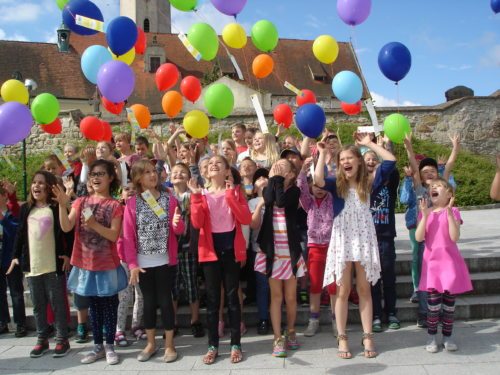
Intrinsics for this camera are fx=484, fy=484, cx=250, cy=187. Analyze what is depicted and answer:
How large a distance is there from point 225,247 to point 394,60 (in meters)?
3.16

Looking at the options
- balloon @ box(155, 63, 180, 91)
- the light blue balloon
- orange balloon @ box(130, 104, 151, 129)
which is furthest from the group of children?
balloon @ box(155, 63, 180, 91)

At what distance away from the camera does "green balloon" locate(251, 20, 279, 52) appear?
289 inches

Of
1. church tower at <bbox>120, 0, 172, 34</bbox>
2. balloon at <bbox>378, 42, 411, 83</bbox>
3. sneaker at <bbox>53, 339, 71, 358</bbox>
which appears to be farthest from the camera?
church tower at <bbox>120, 0, 172, 34</bbox>

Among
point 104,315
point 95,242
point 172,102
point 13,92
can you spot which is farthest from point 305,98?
point 104,315

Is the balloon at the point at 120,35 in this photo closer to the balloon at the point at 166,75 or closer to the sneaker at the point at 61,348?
the balloon at the point at 166,75

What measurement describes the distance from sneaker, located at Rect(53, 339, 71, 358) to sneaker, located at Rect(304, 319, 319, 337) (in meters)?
2.13

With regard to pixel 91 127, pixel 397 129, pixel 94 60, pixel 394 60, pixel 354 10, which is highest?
pixel 354 10

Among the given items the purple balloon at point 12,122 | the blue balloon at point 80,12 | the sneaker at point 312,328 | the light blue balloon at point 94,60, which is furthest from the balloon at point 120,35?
the sneaker at point 312,328

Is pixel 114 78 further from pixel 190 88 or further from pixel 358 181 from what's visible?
pixel 358 181

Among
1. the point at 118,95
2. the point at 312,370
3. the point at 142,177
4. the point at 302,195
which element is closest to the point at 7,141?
the point at 118,95

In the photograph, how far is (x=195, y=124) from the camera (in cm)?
623

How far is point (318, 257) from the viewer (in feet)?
14.7

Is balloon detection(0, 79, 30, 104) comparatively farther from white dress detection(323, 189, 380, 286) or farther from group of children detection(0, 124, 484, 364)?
white dress detection(323, 189, 380, 286)

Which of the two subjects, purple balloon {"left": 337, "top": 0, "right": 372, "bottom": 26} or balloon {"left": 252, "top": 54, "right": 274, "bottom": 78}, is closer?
purple balloon {"left": 337, "top": 0, "right": 372, "bottom": 26}
